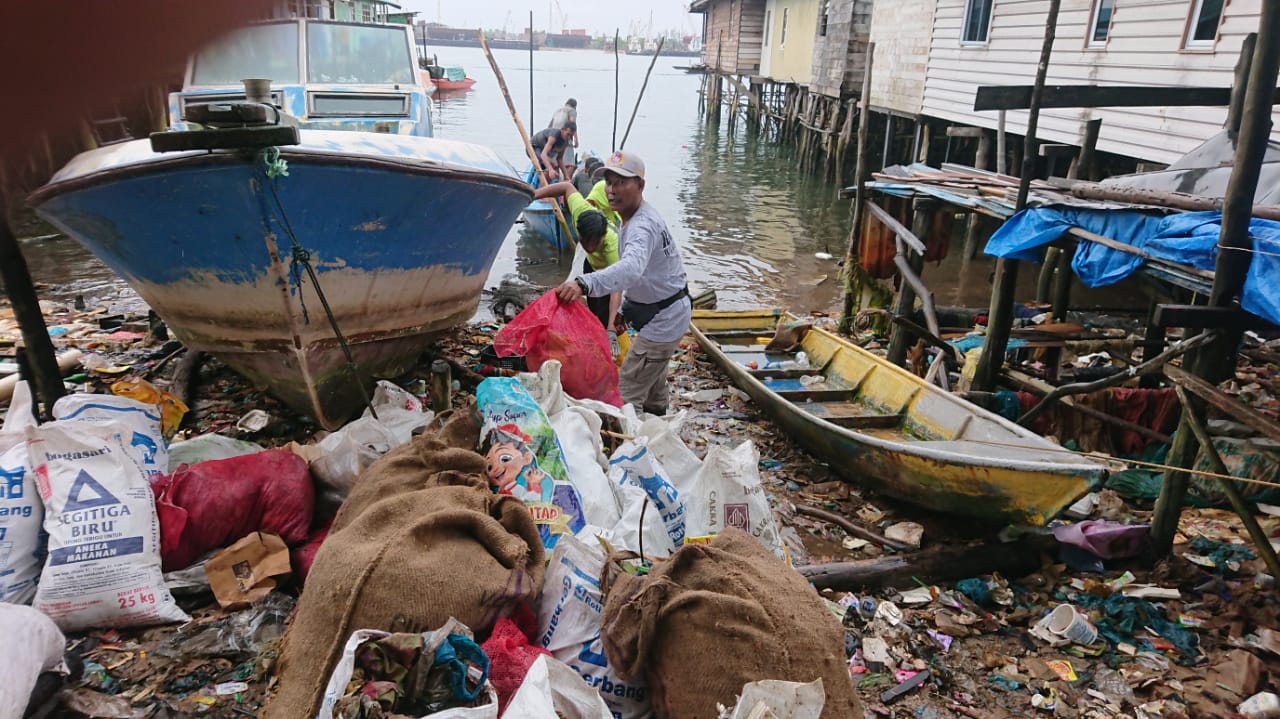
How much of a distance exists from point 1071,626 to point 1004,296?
111 inches

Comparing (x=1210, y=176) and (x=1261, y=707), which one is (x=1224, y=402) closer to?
(x=1261, y=707)

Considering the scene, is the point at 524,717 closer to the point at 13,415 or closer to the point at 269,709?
the point at 269,709

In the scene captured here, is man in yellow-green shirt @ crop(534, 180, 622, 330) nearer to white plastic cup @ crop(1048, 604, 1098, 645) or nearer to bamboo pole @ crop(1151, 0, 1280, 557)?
white plastic cup @ crop(1048, 604, 1098, 645)

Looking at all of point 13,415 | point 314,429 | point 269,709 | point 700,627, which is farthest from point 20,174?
point 314,429

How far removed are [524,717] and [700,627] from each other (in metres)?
0.66

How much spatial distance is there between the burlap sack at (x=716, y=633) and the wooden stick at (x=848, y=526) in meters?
2.33

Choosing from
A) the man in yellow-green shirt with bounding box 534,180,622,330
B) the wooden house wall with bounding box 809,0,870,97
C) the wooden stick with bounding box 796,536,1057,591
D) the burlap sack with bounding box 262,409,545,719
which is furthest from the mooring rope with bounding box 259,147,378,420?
the wooden house wall with bounding box 809,0,870,97

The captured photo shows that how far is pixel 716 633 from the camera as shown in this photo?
2.39 m

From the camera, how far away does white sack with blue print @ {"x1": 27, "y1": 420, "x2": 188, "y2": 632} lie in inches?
118

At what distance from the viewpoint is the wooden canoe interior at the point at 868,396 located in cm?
501

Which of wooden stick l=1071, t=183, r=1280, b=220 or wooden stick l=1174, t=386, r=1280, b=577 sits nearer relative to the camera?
wooden stick l=1174, t=386, r=1280, b=577

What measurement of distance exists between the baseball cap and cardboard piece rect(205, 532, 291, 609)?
276 cm

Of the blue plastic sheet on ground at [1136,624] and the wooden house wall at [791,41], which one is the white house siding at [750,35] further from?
the blue plastic sheet on ground at [1136,624]

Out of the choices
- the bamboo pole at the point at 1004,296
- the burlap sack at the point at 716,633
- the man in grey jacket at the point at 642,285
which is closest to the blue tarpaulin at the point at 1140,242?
the bamboo pole at the point at 1004,296
